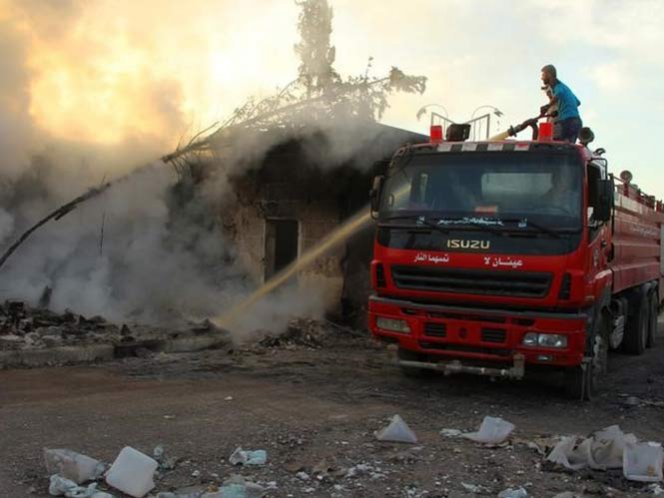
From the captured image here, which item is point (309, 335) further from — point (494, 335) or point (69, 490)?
point (69, 490)

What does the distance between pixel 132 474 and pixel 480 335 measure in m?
3.41

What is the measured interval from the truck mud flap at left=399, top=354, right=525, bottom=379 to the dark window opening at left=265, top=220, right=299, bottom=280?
18.0ft

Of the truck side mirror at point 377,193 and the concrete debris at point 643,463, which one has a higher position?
the truck side mirror at point 377,193

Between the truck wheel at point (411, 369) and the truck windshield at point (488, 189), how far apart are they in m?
1.43

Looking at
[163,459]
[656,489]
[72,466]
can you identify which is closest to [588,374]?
[656,489]

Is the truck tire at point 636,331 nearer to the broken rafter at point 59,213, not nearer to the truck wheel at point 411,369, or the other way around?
the truck wheel at point 411,369

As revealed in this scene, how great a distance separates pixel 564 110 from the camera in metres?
7.43

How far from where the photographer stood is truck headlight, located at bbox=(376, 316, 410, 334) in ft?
21.6

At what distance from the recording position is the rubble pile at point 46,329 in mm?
8125

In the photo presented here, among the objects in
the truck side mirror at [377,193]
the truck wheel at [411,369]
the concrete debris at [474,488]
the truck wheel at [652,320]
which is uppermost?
the truck side mirror at [377,193]

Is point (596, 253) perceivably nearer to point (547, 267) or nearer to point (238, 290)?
point (547, 267)

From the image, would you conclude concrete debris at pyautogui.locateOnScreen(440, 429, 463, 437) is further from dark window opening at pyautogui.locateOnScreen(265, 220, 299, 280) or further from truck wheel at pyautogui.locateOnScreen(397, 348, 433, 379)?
dark window opening at pyautogui.locateOnScreen(265, 220, 299, 280)

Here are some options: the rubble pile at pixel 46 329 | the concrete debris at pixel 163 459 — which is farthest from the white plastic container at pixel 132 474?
the rubble pile at pixel 46 329

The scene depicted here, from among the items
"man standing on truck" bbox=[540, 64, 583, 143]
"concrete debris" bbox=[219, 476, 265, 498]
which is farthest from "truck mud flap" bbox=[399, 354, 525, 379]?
"concrete debris" bbox=[219, 476, 265, 498]
